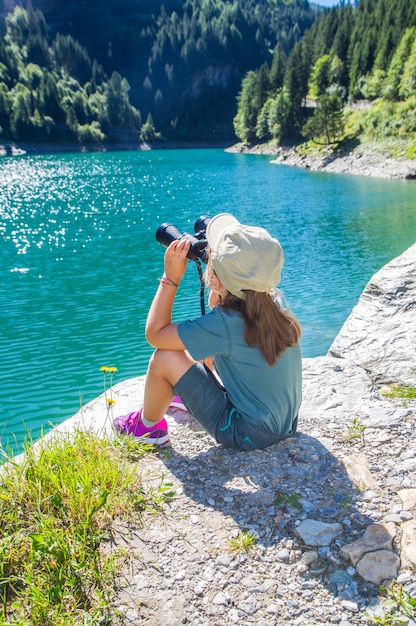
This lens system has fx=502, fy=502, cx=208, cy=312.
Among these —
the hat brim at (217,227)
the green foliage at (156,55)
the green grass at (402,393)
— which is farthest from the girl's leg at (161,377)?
the green foliage at (156,55)

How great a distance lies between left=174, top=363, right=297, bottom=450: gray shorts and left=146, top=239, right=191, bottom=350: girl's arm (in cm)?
30

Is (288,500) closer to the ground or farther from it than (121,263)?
farther from it

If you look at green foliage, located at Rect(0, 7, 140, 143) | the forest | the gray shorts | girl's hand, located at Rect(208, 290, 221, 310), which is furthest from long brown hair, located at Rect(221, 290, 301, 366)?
green foliage, located at Rect(0, 7, 140, 143)

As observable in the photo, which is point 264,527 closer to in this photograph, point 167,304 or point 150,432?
point 150,432

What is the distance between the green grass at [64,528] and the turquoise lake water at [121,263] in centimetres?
79

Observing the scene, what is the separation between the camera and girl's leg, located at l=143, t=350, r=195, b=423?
3545mm

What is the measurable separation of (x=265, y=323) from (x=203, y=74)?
176022 millimetres

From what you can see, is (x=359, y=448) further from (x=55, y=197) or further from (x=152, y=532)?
(x=55, y=197)

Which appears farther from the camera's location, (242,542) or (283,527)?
(283,527)

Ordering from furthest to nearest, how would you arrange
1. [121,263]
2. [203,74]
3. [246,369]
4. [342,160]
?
[203,74] < [342,160] < [121,263] < [246,369]

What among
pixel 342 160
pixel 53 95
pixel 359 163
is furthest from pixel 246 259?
pixel 53 95

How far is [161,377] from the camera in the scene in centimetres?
362

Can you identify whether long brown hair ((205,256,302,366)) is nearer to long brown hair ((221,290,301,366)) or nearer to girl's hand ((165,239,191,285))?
long brown hair ((221,290,301,366))

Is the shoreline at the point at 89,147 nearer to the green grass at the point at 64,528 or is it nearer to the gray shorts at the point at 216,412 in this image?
the gray shorts at the point at 216,412
